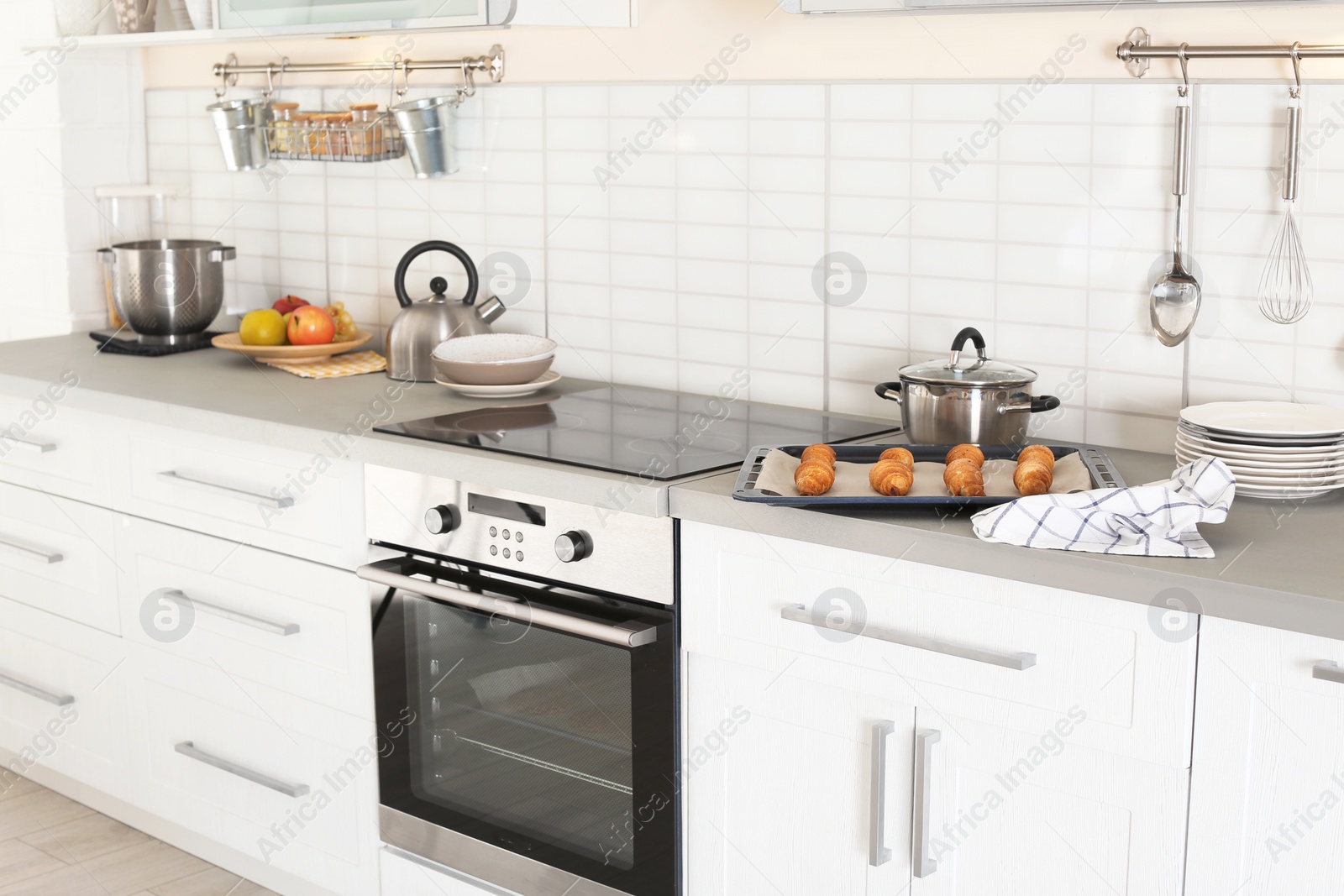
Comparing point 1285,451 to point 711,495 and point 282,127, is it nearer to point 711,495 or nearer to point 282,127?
point 711,495

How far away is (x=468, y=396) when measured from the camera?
103 inches

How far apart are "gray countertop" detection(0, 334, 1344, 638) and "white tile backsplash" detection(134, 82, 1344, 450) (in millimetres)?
176

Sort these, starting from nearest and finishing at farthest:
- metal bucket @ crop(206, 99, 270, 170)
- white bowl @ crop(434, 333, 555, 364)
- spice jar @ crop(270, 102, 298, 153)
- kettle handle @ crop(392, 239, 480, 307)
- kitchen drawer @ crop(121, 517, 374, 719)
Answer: kitchen drawer @ crop(121, 517, 374, 719)
white bowl @ crop(434, 333, 555, 364)
kettle handle @ crop(392, 239, 480, 307)
spice jar @ crop(270, 102, 298, 153)
metal bucket @ crop(206, 99, 270, 170)

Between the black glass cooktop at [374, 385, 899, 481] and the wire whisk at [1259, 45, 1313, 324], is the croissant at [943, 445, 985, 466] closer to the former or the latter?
the black glass cooktop at [374, 385, 899, 481]

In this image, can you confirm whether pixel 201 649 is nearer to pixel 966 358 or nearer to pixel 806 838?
pixel 806 838

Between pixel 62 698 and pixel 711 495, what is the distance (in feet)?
5.72

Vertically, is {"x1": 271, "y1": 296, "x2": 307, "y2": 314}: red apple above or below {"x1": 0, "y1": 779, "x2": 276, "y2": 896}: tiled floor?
above

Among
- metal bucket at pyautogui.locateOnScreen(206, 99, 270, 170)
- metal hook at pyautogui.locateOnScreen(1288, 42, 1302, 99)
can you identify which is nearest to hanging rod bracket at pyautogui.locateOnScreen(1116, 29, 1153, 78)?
metal hook at pyautogui.locateOnScreen(1288, 42, 1302, 99)

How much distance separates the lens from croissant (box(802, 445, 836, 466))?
188cm

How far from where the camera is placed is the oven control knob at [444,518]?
2.18m

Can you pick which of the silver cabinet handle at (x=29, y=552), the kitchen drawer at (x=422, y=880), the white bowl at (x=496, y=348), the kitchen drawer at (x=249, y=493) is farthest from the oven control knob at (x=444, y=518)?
the silver cabinet handle at (x=29, y=552)

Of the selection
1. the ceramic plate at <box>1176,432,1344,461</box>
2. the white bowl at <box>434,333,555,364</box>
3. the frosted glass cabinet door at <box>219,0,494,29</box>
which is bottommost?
the ceramic plate at <box>1176,432,1344,461</box>

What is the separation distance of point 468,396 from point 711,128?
65 cm

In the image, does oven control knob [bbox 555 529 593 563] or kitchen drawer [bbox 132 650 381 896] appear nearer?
oven control knob [bbox 555 529 593 563]
